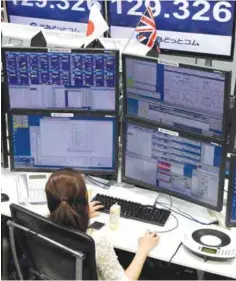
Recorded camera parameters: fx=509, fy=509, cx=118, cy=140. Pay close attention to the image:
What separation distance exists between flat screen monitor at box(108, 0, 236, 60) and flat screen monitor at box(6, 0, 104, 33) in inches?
13.6

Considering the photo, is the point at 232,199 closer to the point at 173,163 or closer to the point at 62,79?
the point at 173,163

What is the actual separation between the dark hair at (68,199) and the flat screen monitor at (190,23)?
2373 mm

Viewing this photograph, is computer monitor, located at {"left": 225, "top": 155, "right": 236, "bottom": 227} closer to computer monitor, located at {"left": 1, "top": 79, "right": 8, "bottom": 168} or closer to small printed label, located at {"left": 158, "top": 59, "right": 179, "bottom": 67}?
small printed label, located at {"left": 158, "top": 59, "right": 179, "bottom": 67}

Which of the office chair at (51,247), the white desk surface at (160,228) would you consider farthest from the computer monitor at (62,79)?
the office chair at (51,247)

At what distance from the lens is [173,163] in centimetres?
245

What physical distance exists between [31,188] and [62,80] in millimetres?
572

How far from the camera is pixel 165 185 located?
2525 mm

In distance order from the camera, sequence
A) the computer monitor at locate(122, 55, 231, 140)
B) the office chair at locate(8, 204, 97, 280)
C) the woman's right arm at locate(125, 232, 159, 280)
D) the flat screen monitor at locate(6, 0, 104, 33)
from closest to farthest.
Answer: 1. the office chair at locate(8, 204, 97, 280)
2. the woman's right arm at locate(125, 232, 159, 280)
3. the computer monitor at locate(122, 55, 231, 140)
4. the flat screen monitor at locate(6, 0, 104, 33)

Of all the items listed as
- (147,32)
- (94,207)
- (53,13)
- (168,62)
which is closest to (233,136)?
(168,62)

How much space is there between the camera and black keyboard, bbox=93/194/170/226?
7.77 feet

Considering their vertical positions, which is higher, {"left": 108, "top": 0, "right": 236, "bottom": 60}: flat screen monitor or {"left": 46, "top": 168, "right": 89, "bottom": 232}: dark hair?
{"left": 108, "top": 0, "right": 236, "bottom": 60}: flat screen monitor

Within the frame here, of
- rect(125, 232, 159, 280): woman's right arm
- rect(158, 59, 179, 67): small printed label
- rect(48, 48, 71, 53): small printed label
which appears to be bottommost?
rect(125, 232, 159, 280): woman's right arm

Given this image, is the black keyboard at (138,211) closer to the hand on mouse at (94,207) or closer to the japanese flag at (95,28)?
the hand on mouse at (94,207)

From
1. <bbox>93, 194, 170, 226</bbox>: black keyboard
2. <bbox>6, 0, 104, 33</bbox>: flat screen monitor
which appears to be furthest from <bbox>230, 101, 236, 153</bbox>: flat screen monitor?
<bbox>6, 0, 104, 33</bbox>: flat screen monitor
